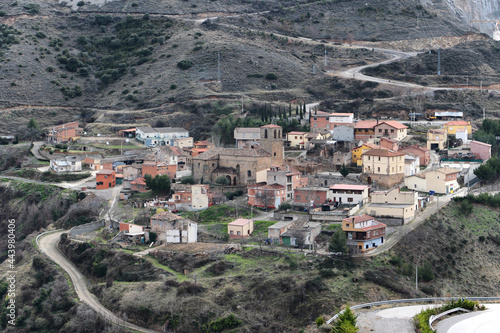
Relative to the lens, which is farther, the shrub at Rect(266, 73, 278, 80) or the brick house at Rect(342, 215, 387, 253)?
the shrub at Rect(266, 73, 278, 80)

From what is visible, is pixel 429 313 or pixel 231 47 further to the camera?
pixel 231 47

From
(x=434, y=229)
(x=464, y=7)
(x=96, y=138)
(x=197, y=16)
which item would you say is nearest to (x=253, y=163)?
(x=434, y=229)

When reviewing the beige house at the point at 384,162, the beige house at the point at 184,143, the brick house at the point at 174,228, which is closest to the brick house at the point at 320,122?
the beige house at the point at 184,143

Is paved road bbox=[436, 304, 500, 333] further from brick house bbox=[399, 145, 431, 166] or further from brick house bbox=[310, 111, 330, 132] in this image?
A: brick house bbox=[310, 111, 330, 132]

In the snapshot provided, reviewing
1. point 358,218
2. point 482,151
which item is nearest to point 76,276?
point 358,218

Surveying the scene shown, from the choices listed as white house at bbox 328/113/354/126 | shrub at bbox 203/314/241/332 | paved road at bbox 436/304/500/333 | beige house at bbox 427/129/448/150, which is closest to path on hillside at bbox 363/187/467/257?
shrub at bbox 203/314/241/332

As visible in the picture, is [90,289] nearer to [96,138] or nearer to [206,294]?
[206,294]
